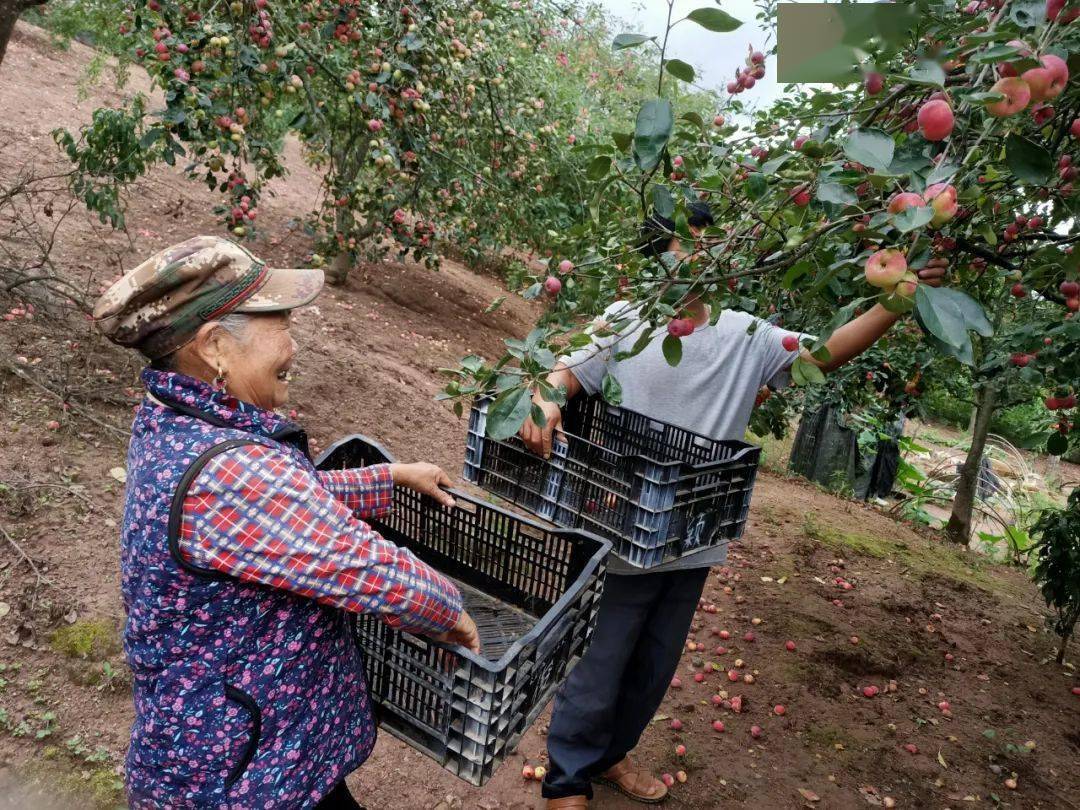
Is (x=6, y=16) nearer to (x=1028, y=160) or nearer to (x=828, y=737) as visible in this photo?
(x=1028, y=160)

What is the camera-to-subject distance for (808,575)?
4934mm

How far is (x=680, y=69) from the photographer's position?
54.1 inches

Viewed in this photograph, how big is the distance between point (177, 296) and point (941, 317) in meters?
1.17

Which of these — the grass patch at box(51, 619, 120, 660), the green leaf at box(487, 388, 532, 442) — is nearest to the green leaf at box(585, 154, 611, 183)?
the green leaf at box(487, 388, 532, 442)

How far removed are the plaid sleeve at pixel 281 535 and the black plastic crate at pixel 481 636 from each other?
9.6 inches

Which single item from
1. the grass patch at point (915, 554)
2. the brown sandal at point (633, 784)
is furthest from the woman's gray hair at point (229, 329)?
the grass patch at point (915, 554)

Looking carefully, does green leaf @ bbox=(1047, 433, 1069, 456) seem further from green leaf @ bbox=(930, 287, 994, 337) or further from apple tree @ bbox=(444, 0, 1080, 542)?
green leaf @ bbox=(930, 287, 994, 337)

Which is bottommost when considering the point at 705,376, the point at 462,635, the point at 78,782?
the point at 78,782

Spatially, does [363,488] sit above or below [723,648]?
above

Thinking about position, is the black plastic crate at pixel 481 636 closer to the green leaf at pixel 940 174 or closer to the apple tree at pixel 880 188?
the apple tree at pixel 880 188

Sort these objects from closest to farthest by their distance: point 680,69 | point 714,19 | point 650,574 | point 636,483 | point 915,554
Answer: point 714,19 → point 680,69 → point 636,483 → point 650,574 → point 915,554

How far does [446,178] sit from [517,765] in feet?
18.0

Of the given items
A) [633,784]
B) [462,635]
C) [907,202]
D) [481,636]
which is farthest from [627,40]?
[633,784]

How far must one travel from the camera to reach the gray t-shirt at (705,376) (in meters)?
2.26
